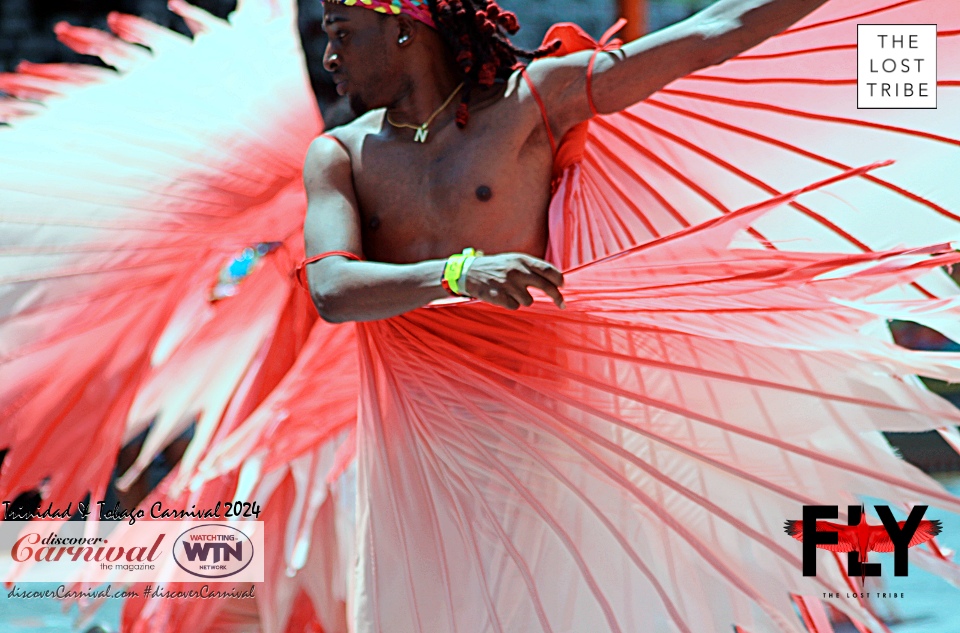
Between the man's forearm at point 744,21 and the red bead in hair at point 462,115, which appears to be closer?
the man's forearm at point 744,21

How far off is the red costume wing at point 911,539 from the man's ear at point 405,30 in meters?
1.15

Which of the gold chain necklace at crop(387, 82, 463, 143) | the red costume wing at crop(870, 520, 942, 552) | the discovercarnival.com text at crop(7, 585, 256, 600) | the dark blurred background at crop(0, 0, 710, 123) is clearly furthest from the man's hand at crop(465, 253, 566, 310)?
the dark blurred background at crop(0, 0, 710, 123)

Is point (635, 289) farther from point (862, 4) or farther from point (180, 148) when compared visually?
point (180, 148)

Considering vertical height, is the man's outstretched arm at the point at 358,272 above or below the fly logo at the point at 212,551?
above

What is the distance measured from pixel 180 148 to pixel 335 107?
121 cm

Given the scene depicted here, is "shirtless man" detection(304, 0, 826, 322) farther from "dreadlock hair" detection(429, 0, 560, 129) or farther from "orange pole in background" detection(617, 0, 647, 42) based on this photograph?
"orange pole in background" detection(617, 0, 647, 42)

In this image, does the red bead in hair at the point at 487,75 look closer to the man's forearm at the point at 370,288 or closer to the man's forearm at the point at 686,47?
the man's forearm at the point at 686,47

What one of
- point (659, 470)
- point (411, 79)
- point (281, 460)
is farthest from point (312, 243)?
point (659, 470)

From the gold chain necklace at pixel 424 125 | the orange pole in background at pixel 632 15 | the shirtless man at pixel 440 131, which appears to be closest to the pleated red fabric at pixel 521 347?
the shirtless man at pixel 440 131

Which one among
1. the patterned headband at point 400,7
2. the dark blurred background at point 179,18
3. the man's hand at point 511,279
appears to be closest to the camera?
the man's hand at point 511,279

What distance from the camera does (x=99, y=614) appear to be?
262cm

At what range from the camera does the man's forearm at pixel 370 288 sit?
167 centimetres

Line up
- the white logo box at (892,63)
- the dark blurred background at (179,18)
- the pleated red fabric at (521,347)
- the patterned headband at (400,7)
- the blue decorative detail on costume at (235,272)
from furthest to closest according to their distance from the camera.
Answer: the dark blurred background at (179,18) < the blue decorative detail on costume at (235,272) < the white logo box at (892,63) < the patterned headband at (400,7) < the pleated red fabric at (521,347)

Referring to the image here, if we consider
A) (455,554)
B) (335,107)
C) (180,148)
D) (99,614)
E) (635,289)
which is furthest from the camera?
(335,107)
